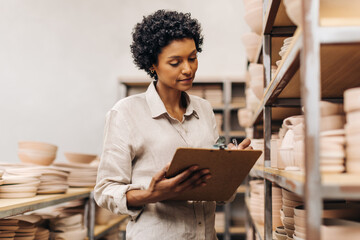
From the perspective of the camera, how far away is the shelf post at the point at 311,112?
79 centimetres

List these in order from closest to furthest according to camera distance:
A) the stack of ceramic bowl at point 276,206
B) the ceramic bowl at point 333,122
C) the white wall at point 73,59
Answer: the ceramic bowl at point 333,122
the stack of ceramic bowl at point 276,206
the white wall at point 73,59

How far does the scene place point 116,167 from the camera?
155 centimetres

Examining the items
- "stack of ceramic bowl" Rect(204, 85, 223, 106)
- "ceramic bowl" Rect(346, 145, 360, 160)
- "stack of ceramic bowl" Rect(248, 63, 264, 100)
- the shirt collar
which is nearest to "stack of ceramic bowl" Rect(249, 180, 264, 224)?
"stack of ceramic bowl" Rect(248, 63, 264, 100)

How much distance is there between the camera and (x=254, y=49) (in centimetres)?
282

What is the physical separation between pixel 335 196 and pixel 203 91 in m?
4.42

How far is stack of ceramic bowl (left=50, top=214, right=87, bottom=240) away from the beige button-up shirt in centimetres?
129

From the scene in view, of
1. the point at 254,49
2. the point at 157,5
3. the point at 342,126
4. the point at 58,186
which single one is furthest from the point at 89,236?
the point at 157,5

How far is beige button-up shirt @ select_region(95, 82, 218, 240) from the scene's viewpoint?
1555 millimetres

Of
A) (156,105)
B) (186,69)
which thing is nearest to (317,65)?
(186,69)

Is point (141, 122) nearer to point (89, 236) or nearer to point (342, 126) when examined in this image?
point (342, 126)

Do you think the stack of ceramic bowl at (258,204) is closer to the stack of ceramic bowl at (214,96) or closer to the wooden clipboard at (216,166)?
the wooden clipboard at (216,166)

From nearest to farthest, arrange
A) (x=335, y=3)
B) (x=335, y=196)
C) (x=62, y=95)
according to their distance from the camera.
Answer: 1. (x=335, y=196)
2. (x=335, y=3)
3. (x=62, y=95)

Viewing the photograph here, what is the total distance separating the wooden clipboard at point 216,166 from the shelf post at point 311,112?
418mm

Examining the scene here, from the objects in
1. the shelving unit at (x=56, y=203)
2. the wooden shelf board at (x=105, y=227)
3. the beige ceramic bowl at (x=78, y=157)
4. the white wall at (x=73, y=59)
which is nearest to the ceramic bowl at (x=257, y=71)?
the shelving unit at (x=56, y=203)
